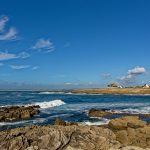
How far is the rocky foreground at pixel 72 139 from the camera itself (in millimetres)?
21045

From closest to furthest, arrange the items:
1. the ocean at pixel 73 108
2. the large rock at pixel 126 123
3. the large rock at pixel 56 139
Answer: the large rock at pixel 56 139 → the large rock at pixel 126 123 → the ocean at pixel 73 108

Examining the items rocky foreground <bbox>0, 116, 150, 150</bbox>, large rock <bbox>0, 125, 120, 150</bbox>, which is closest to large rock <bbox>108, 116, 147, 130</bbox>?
rocky foreground <bbox>0, 116, 150, 150</bbox>

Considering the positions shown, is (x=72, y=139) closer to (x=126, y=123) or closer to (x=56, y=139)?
(x=56, y=139)

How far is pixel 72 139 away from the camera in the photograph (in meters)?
22.1

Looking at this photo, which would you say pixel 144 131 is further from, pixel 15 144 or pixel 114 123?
pixel 15 144

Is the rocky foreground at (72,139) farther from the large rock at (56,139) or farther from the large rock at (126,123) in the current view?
the large rock at (126,123)

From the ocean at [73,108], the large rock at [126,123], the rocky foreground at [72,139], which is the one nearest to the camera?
the rocky foreground at [72,139]

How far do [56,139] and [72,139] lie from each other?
1.10m

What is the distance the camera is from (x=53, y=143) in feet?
69.8

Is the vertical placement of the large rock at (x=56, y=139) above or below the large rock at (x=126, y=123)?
below

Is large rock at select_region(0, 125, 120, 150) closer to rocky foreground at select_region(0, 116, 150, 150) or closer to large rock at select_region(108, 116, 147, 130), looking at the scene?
rocky foreground at select_region(0, 116, 150, 150)

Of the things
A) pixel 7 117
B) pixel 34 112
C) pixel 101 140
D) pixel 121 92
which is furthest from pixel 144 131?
pixel 121 92

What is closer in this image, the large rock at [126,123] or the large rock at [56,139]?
the large rock at [56,139]

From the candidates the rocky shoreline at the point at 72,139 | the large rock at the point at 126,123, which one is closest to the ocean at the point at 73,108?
the large rock at the point at 126,123
